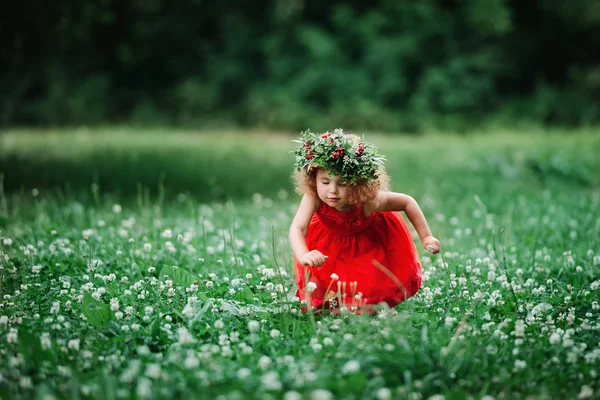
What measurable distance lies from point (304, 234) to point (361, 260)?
453 millimetres

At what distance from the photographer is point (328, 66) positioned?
903 inches

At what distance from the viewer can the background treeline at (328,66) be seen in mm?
21281

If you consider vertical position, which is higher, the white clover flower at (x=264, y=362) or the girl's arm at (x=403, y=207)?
the girl's arm at (x=403, y=207)

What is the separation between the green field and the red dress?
7.1 inches

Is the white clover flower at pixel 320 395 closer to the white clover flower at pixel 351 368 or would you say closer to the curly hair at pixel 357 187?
the white clover flower at pixel 351 368

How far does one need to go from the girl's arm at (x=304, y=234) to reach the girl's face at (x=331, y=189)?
117mm

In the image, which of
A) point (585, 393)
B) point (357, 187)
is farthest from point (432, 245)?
point (585, 393)

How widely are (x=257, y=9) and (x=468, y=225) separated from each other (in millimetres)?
20598

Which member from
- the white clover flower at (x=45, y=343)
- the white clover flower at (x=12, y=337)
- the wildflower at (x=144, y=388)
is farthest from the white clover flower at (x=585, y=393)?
the white clover flower at (x=12, y=337)

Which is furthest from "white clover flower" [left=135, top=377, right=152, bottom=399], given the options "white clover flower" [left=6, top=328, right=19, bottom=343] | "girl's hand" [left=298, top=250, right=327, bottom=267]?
"girl's hand" [left=298, top=250, right=327, bottom=267]

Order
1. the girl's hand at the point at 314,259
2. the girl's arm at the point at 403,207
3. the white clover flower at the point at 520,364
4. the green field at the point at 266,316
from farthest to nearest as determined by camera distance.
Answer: the girl's arm at the point at 403,207 → the girl's hand at the point at 314,259 → the white clover flower at the point at 520,364 → the green field at the point at 266,316

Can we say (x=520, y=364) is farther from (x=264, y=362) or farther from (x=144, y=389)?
(x=144, y=389)

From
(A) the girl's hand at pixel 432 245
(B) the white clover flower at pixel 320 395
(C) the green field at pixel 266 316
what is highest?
(A) the girl's hand at pixel 432 245

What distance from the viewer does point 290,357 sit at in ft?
10.3
